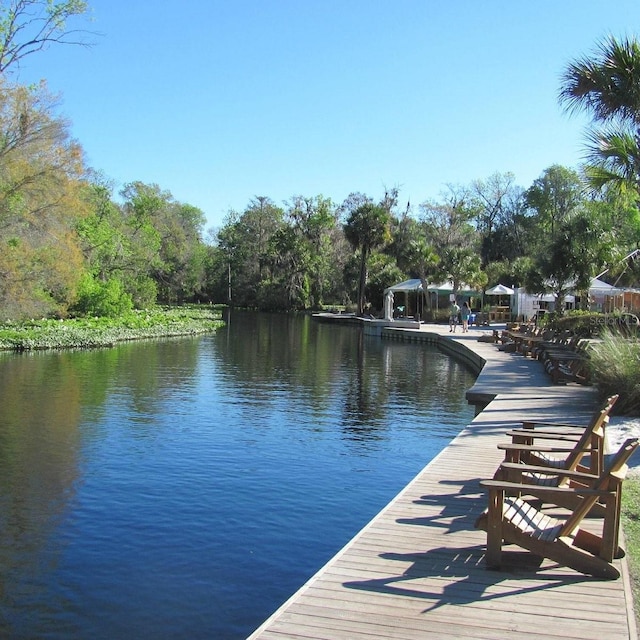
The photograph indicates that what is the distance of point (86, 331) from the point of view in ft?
102

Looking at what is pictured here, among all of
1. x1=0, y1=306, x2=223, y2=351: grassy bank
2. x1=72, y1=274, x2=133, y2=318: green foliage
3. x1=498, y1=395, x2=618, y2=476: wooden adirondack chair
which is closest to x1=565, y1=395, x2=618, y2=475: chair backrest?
x1=498, y1=395, x2=618, y2=476: wooden adirondack chair

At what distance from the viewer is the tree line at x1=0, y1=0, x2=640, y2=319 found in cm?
2038

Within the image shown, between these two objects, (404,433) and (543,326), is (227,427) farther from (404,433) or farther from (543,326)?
(543,326)

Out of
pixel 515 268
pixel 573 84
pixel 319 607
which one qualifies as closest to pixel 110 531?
pixel 319 607

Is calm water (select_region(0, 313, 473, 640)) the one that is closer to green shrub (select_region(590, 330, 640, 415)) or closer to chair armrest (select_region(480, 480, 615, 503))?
chair armrest (select_region(480, 480, 615, 503))

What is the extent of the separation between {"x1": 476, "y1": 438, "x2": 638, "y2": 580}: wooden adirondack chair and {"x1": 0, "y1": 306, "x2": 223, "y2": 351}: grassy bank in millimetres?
25521

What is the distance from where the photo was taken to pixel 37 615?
19.6 feet

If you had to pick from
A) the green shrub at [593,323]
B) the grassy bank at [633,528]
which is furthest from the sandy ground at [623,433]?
the green shrub at [593,323]

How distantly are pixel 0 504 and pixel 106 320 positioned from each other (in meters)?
28.5

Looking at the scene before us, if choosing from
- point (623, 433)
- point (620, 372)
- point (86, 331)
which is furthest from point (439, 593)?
point (86, 331)

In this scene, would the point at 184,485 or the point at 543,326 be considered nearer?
the point at 184,485

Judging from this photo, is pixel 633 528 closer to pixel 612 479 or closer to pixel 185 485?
pixel 612 479

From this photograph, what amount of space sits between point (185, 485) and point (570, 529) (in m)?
6.03

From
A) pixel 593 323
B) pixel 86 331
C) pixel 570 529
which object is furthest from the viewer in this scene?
pixel 86 331
